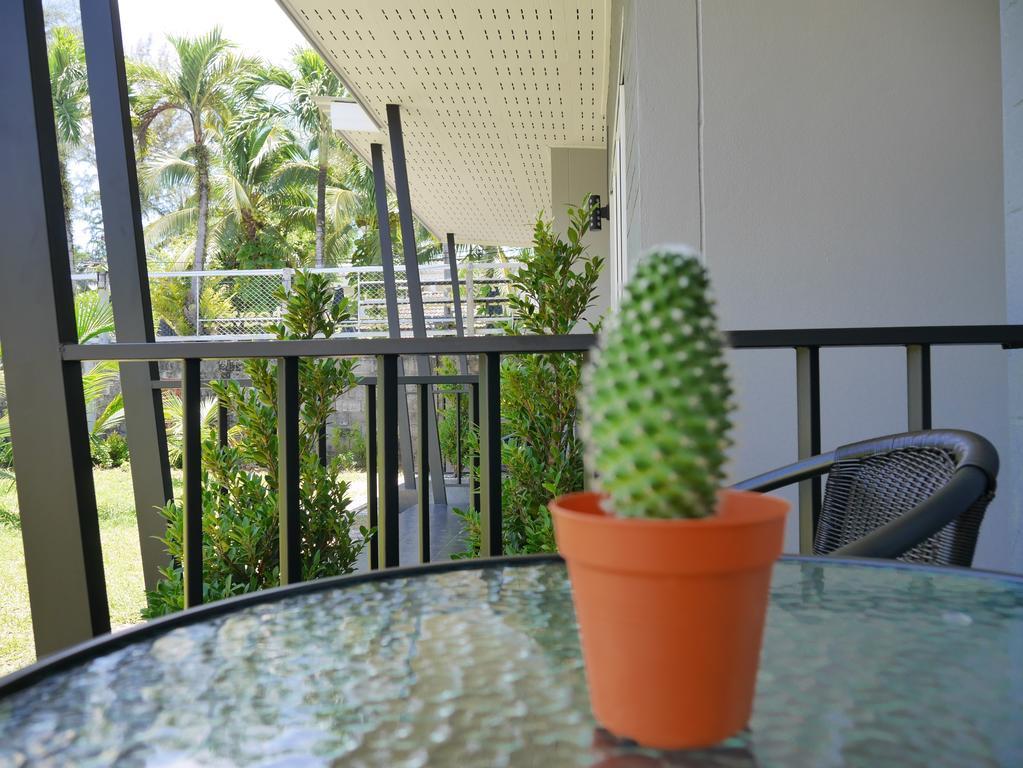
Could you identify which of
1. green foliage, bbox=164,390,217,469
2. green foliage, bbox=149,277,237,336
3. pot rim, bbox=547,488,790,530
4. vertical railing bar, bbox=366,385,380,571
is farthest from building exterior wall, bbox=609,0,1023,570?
green foliage, bbox=149,277,237,336

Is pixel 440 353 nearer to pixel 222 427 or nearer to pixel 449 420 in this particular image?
pixel 222 427

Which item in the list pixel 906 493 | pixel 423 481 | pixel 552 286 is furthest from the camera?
pixel 423 481

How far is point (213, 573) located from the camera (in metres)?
2.84

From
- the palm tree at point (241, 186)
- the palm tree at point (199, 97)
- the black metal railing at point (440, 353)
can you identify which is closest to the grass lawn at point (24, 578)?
the black metal railing at point (440, 353)

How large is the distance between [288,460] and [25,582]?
4851 mm

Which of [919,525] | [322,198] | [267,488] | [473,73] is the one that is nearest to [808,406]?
[919,525]

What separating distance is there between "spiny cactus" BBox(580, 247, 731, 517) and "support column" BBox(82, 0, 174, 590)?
8.35ft

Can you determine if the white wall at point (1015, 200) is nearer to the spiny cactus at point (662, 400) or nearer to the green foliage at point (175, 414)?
the spiny cactus at point (662, 400)

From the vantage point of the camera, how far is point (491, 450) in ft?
5.39

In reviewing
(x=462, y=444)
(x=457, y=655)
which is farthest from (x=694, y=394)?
Result: (x=462, y=444)

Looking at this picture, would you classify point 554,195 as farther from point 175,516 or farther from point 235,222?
point 235,222

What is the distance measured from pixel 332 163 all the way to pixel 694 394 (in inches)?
940

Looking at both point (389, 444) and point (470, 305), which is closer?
point (389, 444)

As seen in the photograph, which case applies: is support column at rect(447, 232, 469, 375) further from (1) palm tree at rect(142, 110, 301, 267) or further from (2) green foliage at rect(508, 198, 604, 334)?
(1) palm tree at rect(142, 110, 301, 267)
